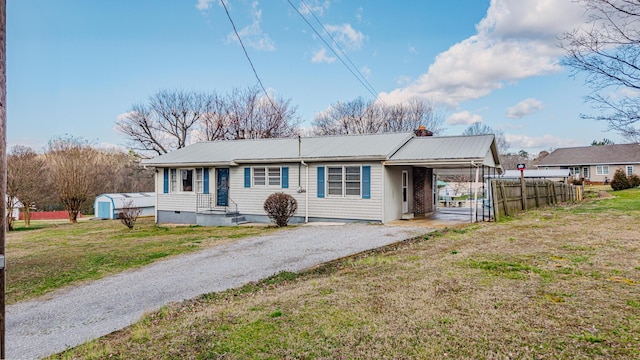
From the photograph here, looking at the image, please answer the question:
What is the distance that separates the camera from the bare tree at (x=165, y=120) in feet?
107

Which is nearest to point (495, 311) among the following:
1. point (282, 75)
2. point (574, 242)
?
point (574, 242)

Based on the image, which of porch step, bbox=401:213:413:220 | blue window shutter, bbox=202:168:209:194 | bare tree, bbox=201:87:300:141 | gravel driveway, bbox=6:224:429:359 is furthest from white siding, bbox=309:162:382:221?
bare tree, bbox=201:87:300:141

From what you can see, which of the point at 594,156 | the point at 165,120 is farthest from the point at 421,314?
the point at 594,156

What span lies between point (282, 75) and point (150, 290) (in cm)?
1390

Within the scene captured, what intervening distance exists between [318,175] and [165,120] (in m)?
23.3

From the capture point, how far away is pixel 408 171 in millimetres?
16516

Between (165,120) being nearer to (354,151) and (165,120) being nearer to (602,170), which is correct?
(354,151)

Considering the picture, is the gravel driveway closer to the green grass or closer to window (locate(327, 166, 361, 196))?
the green grass

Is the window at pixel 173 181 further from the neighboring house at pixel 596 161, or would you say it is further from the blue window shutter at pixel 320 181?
the neighboring house at pixel 596 161

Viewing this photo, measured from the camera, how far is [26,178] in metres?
22.5

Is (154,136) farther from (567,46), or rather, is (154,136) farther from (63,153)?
(567,46)

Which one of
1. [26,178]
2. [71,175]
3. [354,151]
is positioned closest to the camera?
[354,151]

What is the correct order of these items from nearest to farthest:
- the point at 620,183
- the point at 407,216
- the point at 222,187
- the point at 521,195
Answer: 1. the point at 521,195
2. the point at 407,216
3. the point at 222,187
4. the point at 620,183

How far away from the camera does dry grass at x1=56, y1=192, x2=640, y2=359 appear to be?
3.32 metres
